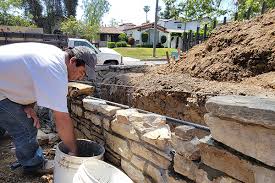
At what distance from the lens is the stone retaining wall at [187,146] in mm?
1444

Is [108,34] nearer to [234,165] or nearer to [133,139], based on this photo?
[133,139]

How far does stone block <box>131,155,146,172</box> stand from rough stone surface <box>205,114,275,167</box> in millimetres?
828

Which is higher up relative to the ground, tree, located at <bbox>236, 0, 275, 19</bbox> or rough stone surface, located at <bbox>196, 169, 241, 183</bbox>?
tree, located at <bbox>236, 0, 275, 19</bbox>

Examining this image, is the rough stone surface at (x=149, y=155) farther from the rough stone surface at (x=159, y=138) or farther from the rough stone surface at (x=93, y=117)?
the rough stone surface at (x=93, y=117)

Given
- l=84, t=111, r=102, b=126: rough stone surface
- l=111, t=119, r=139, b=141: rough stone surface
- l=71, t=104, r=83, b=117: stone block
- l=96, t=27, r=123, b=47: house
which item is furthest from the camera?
l=96, t=27, r=123, b=47: house

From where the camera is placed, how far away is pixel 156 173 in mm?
2213

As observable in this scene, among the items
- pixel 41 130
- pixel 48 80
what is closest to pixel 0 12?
pixel 41 130

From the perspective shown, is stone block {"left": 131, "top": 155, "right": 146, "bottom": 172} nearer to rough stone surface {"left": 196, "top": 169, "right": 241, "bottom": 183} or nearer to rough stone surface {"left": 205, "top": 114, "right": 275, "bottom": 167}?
rough stone surface {"left": 196, "top": 169, "right": 241, "bottom": 183}

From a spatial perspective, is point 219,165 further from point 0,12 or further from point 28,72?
point 0,12

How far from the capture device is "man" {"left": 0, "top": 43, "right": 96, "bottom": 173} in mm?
2336

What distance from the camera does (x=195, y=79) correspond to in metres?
4.68

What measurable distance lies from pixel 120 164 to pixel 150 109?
2037 millimetres

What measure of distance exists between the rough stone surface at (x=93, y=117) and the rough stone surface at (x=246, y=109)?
155 cm

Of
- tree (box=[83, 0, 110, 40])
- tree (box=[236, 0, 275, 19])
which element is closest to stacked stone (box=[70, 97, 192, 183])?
tree (box=[236, 0, 275, 19])
